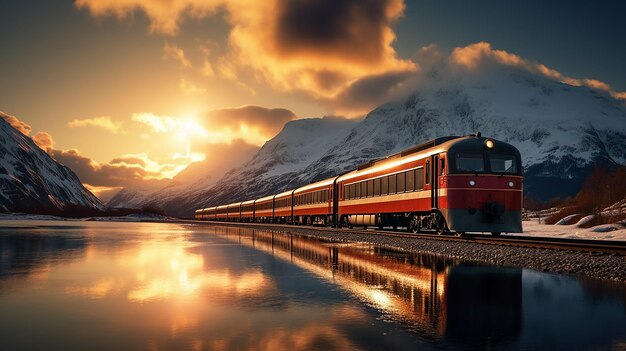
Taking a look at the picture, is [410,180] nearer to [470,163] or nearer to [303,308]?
[470,163]

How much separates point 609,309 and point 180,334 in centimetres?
691

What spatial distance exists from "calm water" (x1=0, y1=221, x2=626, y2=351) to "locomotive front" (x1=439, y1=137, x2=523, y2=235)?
943cm

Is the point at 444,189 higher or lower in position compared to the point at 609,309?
higher

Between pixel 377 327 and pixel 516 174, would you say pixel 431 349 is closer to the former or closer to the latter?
pixel 377 327

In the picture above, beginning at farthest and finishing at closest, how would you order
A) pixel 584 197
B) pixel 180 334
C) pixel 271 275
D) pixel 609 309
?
pixel 584 197
pixel 271 275
pixel 609 309
pixel 180 334

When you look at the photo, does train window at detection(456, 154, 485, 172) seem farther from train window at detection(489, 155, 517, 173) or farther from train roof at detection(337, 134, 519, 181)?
train window at detection(489, 155, 517, 173)

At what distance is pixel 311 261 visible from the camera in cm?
1755

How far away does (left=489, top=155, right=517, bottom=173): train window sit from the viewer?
25.7m

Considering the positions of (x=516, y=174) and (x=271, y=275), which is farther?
(x=516, y=174)

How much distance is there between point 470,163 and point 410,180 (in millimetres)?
4865

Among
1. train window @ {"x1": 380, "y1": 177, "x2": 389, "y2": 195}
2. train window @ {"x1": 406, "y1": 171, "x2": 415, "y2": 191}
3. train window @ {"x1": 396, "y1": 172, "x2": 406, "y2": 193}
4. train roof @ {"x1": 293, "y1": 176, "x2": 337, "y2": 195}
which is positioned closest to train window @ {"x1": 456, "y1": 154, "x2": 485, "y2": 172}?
train window @ {"x1": 406, "y1": 171, "x2": 415, "y2": 191}

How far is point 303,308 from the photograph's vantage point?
9141 mm

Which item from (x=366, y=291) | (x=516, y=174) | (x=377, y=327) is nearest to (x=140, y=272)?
(x=366, y=291)

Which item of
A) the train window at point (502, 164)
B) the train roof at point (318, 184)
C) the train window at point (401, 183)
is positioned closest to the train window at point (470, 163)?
the train window at point (502, 164)
